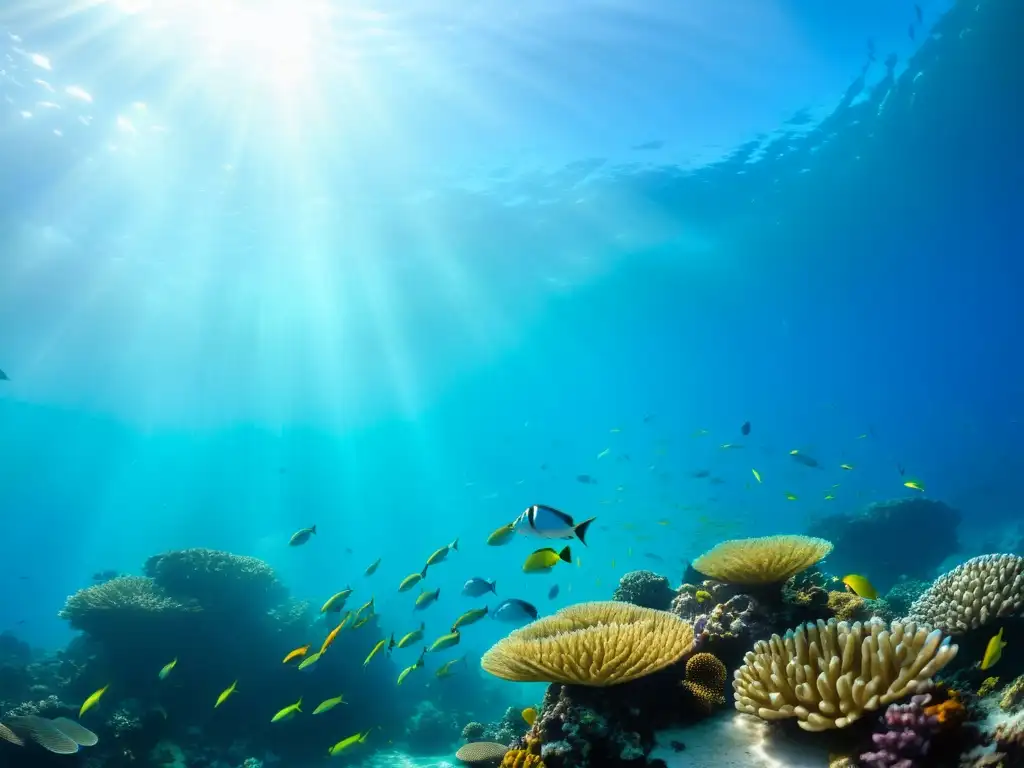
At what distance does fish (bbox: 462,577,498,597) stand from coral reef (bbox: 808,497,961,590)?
16.8 metres

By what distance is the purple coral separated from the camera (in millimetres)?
2775

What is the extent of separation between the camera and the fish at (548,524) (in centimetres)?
425

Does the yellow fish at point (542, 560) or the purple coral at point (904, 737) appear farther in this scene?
the yellow fish at point (542, 560)

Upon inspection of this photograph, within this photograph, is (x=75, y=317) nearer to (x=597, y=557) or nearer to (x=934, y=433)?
(x=597, y=557)

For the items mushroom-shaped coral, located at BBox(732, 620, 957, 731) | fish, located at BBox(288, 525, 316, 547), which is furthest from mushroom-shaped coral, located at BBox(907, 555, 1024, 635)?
fish, located at BBox(288, 525, 316, 547)

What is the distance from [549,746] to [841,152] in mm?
33987

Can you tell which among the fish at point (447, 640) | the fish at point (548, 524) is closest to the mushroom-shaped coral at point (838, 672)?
the fish at point (548, 524)

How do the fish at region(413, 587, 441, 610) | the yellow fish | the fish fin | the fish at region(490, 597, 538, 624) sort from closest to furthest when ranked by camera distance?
the fish fin < the yellow fish < the fish at region(490, 597, 538, 624) < the fish at region(413, 587, 441, 610)

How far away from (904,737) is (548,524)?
2.48 metres

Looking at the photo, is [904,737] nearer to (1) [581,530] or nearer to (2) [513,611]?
(1) [581,530]

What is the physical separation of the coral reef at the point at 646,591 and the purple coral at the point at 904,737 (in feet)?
20.8

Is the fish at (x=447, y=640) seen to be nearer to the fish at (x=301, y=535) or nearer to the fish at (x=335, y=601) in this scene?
the fish at (x=335, y=601)

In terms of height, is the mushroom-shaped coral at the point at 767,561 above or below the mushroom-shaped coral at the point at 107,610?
below

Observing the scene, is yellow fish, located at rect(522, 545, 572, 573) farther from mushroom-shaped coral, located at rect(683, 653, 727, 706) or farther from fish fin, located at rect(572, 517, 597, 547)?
mushroom-shaped coral, located at rect(683, 653, 727, 706)
